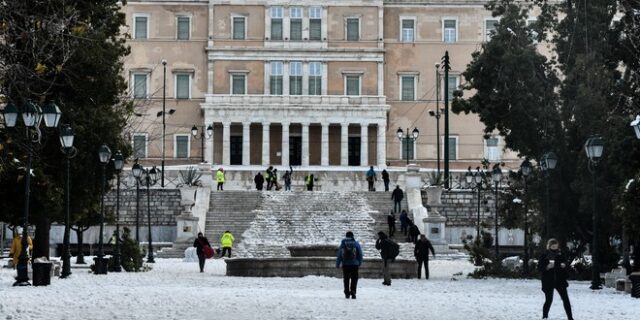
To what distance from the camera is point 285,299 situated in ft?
72.9

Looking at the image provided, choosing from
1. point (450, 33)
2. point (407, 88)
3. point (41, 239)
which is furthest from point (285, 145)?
point (41, 239)

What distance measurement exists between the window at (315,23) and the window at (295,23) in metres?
0.59

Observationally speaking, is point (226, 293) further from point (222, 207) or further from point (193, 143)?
point (193, 143)

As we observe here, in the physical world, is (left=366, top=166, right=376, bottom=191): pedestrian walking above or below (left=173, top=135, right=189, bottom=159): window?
below

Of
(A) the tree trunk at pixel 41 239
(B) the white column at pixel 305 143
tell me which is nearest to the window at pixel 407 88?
(B) the white column at pixel 305 143

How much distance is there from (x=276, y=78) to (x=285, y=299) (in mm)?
51105

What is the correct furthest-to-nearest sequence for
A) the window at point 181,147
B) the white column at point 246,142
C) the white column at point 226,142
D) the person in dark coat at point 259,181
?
the window at point 181,147, the white column at point 246,142, the white column at point 226,142, the person in dark coat at point 259,181

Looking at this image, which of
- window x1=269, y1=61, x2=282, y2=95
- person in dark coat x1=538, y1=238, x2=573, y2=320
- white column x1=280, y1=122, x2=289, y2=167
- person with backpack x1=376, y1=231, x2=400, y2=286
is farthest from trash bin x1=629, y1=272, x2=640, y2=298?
window x1=269, y1=61, x2=282, y2=95

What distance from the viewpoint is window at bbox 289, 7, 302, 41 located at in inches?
2879

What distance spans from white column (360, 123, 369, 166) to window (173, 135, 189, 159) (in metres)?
9.21

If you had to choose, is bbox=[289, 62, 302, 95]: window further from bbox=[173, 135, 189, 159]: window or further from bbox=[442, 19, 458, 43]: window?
bbox=[442, 19, 458, 43]: window

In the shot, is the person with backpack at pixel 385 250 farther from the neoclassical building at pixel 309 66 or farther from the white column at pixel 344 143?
the neoclassical building at pixel 309 66

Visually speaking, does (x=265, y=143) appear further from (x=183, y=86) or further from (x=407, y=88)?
(x=407, y=88)

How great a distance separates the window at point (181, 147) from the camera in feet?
235
